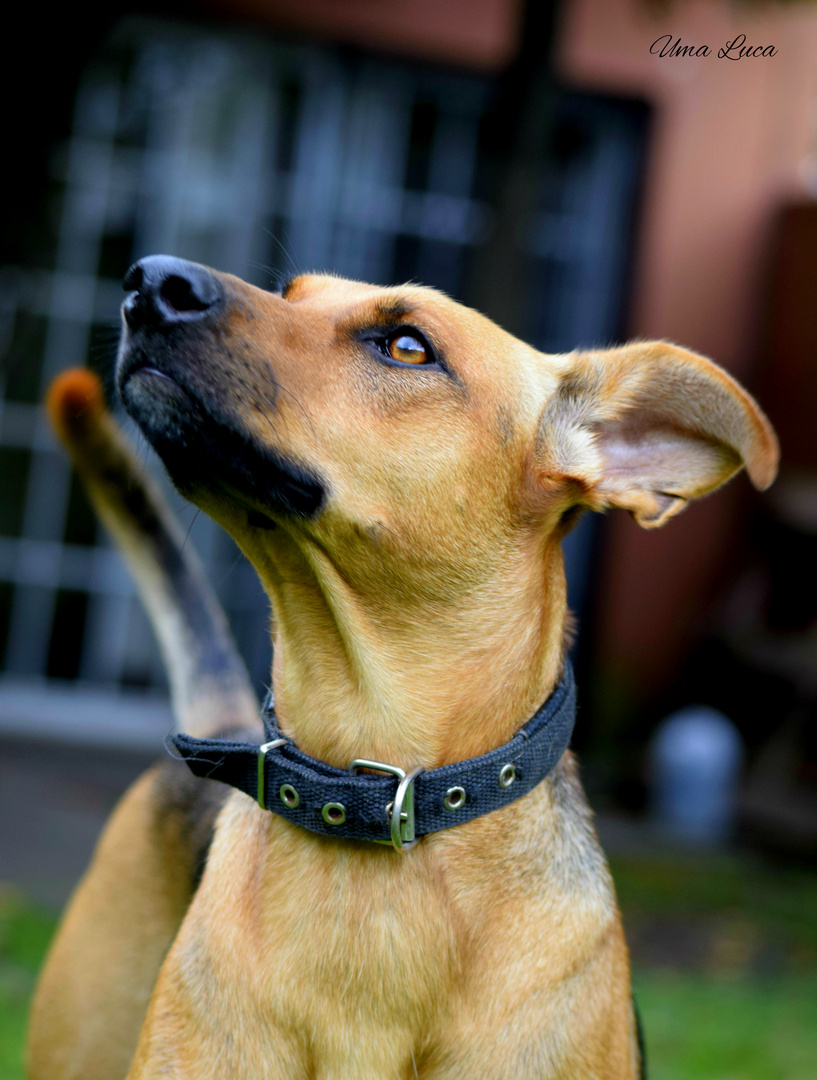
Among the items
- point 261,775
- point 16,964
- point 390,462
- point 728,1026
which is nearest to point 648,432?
point 390,462

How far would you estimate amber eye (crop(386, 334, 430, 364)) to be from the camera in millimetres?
2303

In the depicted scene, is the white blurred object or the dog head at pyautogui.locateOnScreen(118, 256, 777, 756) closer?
the dog head at pyautogui.locateOnScreen(118, 256, 777, 756)

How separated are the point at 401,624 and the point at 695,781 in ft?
17.2

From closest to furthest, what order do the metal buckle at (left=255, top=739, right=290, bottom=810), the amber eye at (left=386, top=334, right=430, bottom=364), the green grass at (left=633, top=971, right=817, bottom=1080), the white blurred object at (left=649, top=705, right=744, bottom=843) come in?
the metal buckle at (left=255, top=739, right=290, bottom=810) < the amber eye at (left=386, top=334, right=430, bottom=364) < the green grass at (left=633, top=971, right=817, bottom=1080) < the white blurred object at (left=649, top=705, right=744, bottom=843)

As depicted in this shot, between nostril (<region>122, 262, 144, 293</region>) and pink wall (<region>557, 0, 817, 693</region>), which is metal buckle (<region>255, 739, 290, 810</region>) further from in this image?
pink wall (<region>557, 0, 817, 693</region>)

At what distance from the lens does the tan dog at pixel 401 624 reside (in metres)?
2.06

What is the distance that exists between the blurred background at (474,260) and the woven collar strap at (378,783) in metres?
4.30

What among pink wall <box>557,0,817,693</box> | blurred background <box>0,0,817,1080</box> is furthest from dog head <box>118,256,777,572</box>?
pink wall <box>557,0,817,693</box>

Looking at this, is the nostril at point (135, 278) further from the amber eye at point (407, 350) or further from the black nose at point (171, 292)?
Answer: the amber eye at point (407, 350)

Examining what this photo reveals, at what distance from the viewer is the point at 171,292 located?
6.84ft

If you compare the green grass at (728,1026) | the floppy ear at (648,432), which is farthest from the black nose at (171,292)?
the green grass at (728,1026)

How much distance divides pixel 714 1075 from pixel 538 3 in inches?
183

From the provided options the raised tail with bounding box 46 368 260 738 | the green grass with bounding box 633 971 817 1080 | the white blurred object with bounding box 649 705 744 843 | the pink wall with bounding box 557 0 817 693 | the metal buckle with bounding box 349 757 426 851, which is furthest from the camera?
the pink wall with bounding box 557 0 817 693

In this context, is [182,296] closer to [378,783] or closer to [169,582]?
[378,783]
